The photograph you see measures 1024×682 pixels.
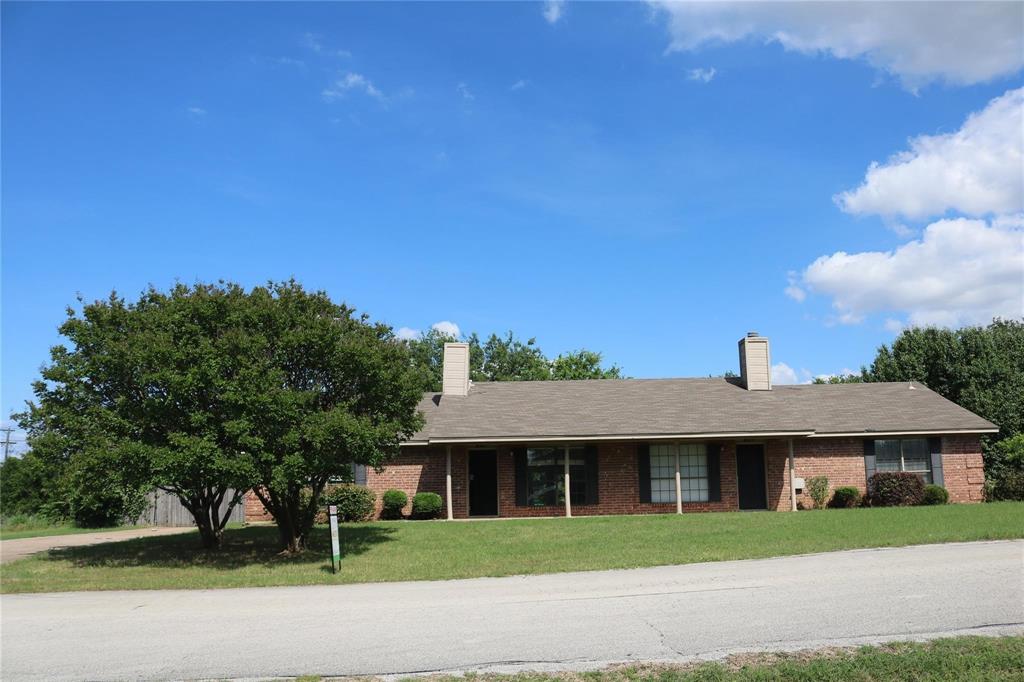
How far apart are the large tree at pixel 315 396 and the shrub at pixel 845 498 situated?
1397 cm

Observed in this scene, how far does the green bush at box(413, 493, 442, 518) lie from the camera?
21922 millimetres

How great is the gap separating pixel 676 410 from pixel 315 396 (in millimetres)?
13425

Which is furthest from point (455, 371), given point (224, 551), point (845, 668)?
point (845, 668)

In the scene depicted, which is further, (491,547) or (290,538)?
(290,538)

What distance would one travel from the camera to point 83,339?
14.4 m

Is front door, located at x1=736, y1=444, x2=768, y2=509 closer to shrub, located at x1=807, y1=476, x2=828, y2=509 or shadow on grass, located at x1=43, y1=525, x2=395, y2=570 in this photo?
shrub, located at x1=807, y1=476, x2=828, y2=509

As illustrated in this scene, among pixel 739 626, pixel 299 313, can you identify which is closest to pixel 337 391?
pixel 299 313

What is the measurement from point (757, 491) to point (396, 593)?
51.2 feet

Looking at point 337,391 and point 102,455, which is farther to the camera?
point 337,391

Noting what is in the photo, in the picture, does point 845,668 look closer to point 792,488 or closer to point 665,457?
point 665,457

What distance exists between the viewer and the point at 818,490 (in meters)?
23.3

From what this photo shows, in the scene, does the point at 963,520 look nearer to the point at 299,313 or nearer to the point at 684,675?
the point at 684,675

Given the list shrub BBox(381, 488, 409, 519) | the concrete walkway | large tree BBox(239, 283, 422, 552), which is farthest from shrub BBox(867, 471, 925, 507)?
the concrete walkway

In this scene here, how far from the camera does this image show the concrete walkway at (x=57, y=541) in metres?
17.3
